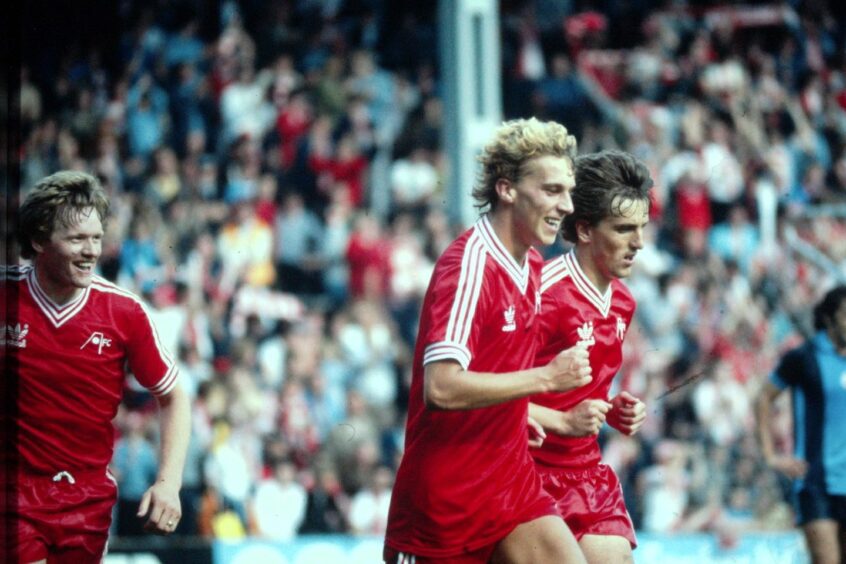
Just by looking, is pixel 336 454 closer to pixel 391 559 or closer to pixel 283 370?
pixel 283 370

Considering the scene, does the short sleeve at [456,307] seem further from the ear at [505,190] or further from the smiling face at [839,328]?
the smiling face at [839,328]

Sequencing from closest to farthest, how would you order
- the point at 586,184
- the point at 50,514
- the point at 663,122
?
the point at 50,514, the point at 586,184, the point at 663,122

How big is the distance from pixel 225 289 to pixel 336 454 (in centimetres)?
227

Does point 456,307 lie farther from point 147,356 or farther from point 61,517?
point 61,517

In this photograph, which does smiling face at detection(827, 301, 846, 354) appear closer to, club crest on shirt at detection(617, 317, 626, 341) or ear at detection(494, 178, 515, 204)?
club crest on shirt at detection(617, 317, 626, 341)

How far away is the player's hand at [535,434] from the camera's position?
230 inches

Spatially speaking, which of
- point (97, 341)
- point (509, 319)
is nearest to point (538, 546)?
point (509, 319)

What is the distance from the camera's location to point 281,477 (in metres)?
11.9

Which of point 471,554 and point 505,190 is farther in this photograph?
point 505,190

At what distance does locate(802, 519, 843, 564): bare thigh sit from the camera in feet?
27.6

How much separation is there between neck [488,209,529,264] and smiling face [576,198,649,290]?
2.54 ft

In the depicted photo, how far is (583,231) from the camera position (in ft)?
21.3

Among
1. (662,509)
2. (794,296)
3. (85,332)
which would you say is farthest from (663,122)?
(85,332)

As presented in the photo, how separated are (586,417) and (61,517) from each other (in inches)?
83.3
